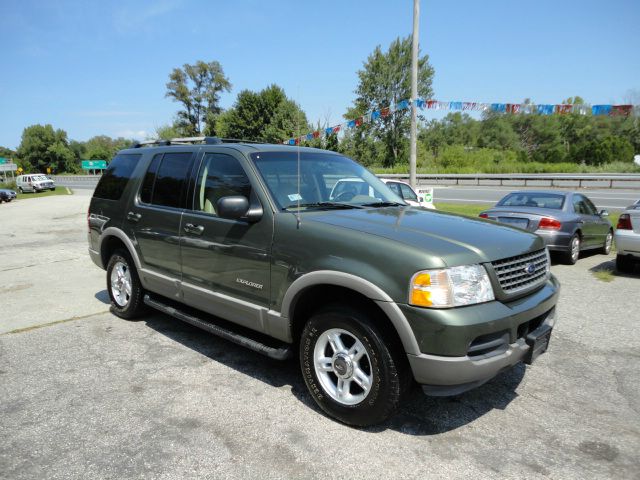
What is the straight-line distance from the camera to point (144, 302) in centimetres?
490

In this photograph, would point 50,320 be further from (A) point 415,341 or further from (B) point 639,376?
(B) point 639,376

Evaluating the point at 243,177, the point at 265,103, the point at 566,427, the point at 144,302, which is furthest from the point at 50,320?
the point at 265,103

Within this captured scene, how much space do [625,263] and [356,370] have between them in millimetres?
6623

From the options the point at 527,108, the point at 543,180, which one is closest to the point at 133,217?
the point at 527,108

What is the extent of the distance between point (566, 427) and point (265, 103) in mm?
61509

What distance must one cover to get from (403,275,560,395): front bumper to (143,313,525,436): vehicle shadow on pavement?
524 mm

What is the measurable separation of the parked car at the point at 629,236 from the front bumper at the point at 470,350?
5.48 meters

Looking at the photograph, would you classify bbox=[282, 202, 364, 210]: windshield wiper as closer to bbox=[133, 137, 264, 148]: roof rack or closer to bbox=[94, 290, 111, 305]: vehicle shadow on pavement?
bbox=[133, 137, 264, 148]: roof rack

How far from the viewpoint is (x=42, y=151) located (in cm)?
10306

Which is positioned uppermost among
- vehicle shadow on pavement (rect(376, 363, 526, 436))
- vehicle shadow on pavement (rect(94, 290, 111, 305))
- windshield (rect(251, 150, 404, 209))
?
A: windshield (rect(251, 150, 404, 209))

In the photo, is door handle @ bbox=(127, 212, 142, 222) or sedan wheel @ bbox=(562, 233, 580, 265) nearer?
door handle @ bbox=(127, 212, 142, 222)

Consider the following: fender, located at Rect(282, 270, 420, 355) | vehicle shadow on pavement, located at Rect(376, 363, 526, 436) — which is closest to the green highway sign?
fender, located at Rect(282, 270, 420, 355)

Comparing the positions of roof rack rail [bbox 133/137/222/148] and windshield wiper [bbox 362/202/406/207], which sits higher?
roof rack rail [bbox 133/137/222/148]

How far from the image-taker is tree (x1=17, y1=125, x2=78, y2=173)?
101812mm
